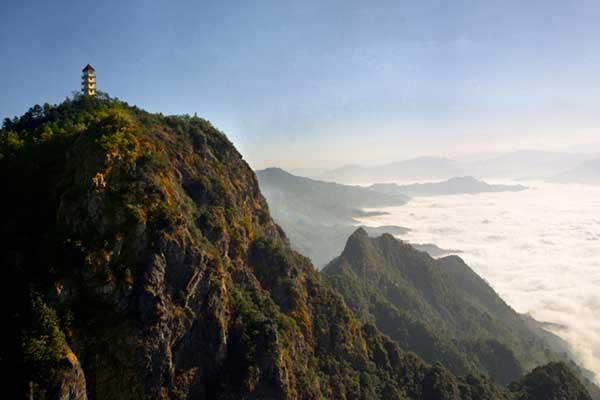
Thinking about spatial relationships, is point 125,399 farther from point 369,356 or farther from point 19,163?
point 369,356

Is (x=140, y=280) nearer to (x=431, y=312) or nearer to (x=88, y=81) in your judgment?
(x=88, y=81)

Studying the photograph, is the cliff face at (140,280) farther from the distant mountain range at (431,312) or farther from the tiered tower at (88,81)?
the distant mountain range at (431,312)

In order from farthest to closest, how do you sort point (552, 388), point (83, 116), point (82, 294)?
point (552, 388)
point (83, 116)
point (82, 294)

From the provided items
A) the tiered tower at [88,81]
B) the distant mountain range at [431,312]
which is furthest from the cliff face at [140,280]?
the distant mountain range at [431,312]

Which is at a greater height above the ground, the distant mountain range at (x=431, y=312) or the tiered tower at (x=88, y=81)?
the tiered tower at (x=88, y=81)

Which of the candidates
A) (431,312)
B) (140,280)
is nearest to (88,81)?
(140,280)

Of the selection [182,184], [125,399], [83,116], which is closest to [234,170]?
[182,184]

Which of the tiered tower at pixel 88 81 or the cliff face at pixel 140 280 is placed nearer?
the cliff face at pixel 140 280

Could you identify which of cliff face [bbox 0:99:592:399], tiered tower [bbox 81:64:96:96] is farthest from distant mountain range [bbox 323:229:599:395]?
tiered tower [bbox 81:64:96:96]
